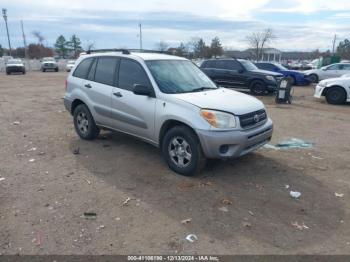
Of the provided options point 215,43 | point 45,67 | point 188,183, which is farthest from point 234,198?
point 215,43

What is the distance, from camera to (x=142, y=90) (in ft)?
17.5

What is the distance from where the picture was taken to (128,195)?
180 inches

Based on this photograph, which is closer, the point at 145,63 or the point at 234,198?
the point at 234,198

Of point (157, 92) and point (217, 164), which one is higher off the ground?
point (157, 92)

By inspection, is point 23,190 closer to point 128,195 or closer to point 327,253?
point 128,195

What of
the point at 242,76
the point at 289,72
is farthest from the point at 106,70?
the point at 289,72

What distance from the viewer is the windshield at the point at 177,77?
5520 mm

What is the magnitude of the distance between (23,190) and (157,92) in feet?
7.96

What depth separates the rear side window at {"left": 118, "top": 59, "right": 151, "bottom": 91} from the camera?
5.68 meters

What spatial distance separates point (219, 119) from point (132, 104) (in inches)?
65.4

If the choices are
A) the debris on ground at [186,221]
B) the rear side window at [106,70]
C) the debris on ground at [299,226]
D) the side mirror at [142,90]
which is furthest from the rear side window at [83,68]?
the debris on ground at [299,226]

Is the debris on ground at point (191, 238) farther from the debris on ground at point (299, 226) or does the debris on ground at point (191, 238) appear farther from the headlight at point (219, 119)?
the headlight at point (219, 119)

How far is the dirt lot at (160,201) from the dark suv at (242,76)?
8.69 m

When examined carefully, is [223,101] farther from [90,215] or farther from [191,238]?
[90,215]
